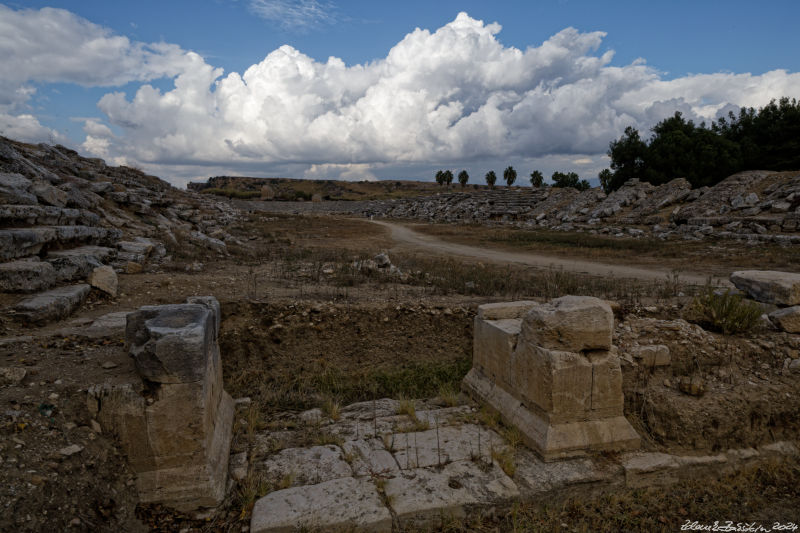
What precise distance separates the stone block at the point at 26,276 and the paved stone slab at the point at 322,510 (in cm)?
486

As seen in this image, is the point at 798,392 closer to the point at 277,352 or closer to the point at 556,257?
the point at 277,352

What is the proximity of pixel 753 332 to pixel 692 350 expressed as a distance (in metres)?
Result: 1.08

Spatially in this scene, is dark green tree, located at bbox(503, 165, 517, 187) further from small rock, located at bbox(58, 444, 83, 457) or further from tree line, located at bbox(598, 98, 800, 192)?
small rock, located at bbox(58, 444, 83, 457)

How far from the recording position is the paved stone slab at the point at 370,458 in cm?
368

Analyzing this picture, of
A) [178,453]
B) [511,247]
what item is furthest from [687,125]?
[178,453]

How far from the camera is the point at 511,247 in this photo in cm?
1978

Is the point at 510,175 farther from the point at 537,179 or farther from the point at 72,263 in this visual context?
the point at 72,263

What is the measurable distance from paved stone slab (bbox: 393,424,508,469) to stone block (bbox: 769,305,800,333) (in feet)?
14.3

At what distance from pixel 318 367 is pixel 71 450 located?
3814 millimetres

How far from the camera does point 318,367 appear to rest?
6.73 metres

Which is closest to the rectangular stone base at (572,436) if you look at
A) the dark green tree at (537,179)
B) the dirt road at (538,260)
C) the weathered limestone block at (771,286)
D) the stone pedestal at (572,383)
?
the stone pedestal at (572,383)

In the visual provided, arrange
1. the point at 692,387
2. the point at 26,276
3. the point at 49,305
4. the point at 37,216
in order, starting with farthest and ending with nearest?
1. the point at 37,216
2. the point at 26,276
3. the point at 49,305
4. the point at 692,387

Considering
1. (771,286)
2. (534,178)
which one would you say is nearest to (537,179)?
(534,178)

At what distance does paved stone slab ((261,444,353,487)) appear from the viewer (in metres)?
3.57
